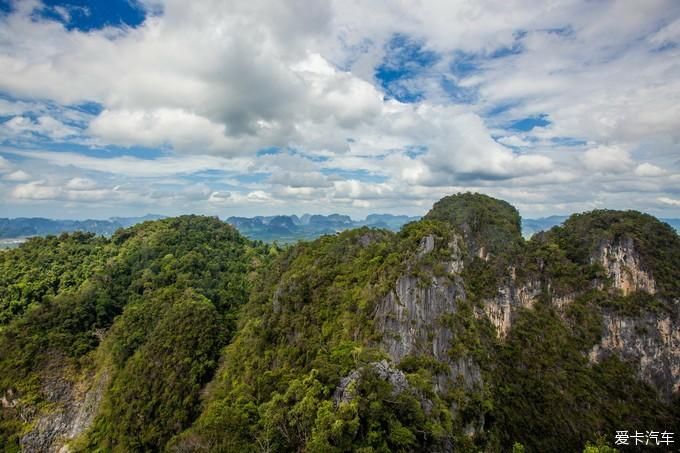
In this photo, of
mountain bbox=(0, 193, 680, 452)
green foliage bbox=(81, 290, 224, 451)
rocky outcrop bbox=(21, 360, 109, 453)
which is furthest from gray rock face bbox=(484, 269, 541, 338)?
rocky outcrop bbox=(21, 360, 109, 453)

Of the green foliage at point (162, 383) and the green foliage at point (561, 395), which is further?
the green foliage at point (561, 395)

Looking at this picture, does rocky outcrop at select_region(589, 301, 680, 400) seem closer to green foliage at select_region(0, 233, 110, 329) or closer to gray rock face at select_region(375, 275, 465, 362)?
gray rock face at select_region(375, 275, 465, 362)

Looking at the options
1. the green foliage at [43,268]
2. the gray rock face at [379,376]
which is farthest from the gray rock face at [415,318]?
the green foliage at [43,268]

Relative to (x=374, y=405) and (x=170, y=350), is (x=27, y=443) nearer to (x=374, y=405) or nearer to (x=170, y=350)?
(x=170, y=350)

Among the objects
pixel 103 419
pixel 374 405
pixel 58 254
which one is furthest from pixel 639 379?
pixel 58 254

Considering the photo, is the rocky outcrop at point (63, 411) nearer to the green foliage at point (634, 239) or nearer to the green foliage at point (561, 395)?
the green foliage at point (561, 395)

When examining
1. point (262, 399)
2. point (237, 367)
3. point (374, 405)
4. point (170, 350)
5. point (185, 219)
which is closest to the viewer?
Answer: point (374, 405)

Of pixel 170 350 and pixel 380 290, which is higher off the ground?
pixel 380 290
